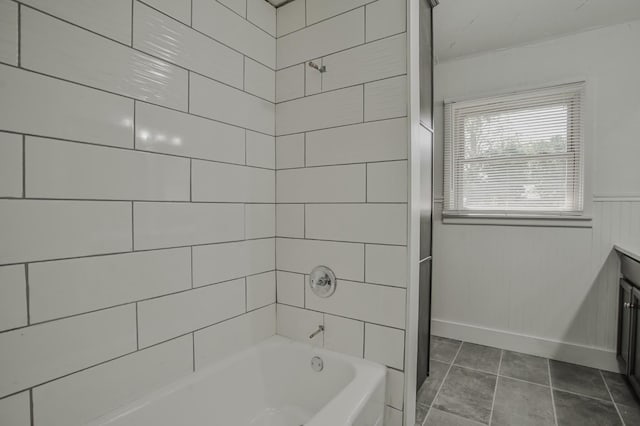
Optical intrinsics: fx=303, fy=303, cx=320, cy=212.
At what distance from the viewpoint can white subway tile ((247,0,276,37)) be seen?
146cm

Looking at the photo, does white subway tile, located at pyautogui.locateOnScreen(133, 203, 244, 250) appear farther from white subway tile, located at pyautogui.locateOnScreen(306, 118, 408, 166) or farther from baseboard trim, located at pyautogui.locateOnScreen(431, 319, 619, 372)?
baseboard trim, located at pyautogui.locateOnScreen(431, 319, 619, 372)

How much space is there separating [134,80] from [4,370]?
90 centimetres

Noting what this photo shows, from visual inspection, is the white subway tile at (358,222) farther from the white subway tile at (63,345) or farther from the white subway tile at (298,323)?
the white subway tile at (63,345)

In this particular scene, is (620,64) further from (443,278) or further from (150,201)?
(150,201)

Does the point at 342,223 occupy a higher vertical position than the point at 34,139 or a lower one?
lower

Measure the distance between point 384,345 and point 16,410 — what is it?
1181 mm

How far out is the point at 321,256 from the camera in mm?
1460

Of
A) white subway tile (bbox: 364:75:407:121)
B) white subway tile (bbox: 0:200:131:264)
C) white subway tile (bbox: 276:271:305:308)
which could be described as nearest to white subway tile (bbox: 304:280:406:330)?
white subway tile (bbox: 276:271:305:308)

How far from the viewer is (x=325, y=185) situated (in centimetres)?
144

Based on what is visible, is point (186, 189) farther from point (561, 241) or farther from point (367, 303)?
point (561, 241)

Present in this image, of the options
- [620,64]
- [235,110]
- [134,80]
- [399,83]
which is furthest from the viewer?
[620,64]

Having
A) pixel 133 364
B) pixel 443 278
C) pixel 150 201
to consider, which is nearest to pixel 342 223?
pixel 150 201

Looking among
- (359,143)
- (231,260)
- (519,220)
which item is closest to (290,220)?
(231,260)

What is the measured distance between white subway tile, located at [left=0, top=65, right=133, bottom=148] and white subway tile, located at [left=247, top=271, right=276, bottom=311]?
2.63 feet
